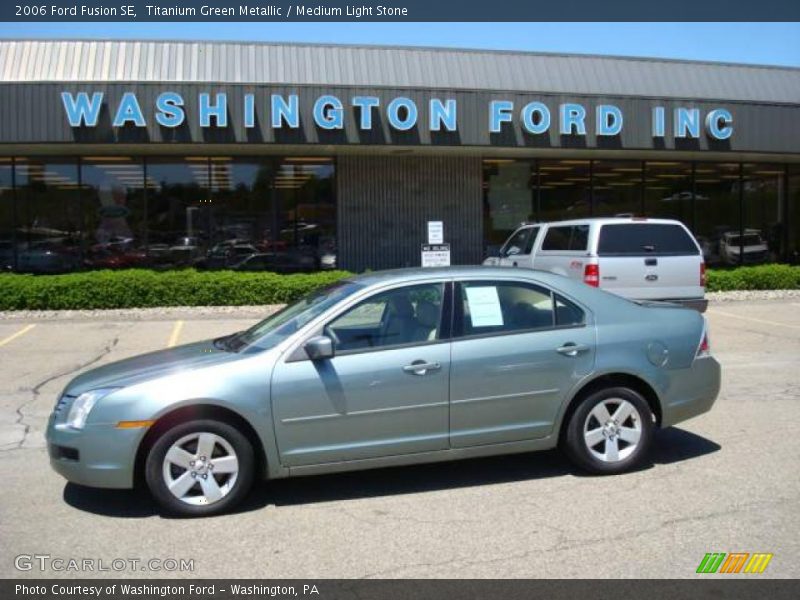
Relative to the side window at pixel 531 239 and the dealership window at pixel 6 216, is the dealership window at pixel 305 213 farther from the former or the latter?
the side window at pixel 531 239

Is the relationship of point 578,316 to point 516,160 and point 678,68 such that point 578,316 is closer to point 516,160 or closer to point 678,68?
point 516,160

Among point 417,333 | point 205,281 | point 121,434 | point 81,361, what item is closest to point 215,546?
point 121,434

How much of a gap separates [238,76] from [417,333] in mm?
15043

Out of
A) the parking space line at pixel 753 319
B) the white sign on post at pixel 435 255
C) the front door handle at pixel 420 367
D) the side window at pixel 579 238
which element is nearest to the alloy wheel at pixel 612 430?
the front door handle at pixel 420 367

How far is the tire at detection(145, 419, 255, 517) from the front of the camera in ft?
15.8

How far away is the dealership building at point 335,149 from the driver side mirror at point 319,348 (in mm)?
12027

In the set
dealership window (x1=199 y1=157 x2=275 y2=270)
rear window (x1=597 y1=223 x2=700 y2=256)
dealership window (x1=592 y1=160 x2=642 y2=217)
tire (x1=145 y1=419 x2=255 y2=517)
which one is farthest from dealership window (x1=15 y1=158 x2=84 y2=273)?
tire (x1=145 y1=419 x2=255 y2=517)

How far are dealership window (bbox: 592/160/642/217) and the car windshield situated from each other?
16.0 metres

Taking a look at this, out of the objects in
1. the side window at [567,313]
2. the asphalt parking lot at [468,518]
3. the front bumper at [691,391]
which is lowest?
the asphalt parking lot at [468,518]

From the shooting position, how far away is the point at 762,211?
73.4 feet

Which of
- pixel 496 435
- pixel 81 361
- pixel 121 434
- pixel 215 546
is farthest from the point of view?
pixel 81 361

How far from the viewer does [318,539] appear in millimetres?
4539

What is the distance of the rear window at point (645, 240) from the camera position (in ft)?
38.7

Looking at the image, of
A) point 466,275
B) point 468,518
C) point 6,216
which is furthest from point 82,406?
point 6,216
